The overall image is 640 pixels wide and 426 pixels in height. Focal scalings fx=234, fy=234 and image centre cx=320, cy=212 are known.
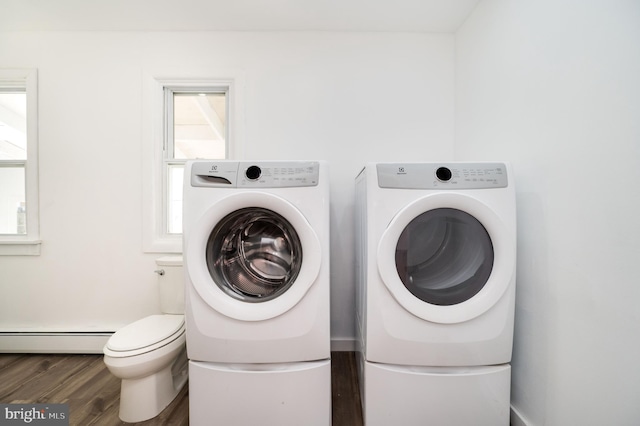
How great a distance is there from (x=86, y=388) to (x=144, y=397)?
0.50m

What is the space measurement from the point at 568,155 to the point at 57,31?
9.87ft

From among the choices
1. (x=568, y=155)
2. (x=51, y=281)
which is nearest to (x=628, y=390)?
(x=568, y=155)

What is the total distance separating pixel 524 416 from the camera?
102cm

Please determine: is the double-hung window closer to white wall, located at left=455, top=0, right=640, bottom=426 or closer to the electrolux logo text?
the electrolux logo text

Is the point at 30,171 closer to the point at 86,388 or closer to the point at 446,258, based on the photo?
the point at 86,388

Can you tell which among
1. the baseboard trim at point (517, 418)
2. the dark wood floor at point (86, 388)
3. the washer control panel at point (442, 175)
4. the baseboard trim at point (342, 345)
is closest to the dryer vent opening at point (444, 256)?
the washer control panel at point (442, 175)

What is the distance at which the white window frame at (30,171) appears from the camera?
160 cm

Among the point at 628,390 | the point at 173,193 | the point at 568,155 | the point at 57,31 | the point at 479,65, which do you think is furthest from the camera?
the point at 173,193

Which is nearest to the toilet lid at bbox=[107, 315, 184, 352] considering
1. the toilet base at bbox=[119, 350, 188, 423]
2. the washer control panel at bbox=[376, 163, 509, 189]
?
the toilet base at bbox=[119, 350, 188, 423]

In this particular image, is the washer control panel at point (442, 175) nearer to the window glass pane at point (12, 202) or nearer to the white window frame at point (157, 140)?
the white window frame at point (157, 140)

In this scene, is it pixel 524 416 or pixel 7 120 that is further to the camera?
pixel 7 120

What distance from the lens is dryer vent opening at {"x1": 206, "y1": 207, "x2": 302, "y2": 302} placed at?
3.28 feet

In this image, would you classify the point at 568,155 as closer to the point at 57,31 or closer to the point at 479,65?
the point at 479,65

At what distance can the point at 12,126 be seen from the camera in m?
1.73
